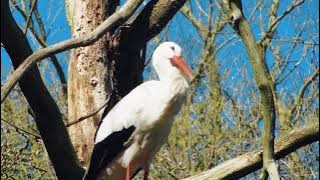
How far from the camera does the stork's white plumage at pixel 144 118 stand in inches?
191

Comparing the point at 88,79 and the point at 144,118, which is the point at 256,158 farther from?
the point at 88,79

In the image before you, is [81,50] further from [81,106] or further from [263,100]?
[263,100]

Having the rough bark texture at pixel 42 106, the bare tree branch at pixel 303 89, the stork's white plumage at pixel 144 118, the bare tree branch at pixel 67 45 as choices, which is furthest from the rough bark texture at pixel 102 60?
the bare tree branch at pixel 303 89

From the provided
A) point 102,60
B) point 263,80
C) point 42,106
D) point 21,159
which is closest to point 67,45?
point 42,106

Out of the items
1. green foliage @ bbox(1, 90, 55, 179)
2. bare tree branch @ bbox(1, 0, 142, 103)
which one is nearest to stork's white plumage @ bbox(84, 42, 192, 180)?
green foliage @ bbox(1, 90, 55, 179)

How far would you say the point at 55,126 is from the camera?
3.86 metres

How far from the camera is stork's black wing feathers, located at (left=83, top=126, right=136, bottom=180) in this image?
4.64 m

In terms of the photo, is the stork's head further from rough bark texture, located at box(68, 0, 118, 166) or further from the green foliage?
the green foliage

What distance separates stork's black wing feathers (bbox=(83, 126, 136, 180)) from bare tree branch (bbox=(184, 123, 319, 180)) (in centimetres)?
86

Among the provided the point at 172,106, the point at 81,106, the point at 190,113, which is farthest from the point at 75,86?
the point at 190,113

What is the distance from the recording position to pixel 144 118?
498 centimetres

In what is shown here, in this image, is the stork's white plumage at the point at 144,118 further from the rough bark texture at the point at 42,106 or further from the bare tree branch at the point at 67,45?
the bare tree branch at the point at 67,45

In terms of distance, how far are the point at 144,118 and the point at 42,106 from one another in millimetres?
1300

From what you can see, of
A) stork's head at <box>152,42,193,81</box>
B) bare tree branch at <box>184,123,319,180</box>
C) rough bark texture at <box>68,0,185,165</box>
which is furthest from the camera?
stork's head at <box>152,42,193,81</box>
